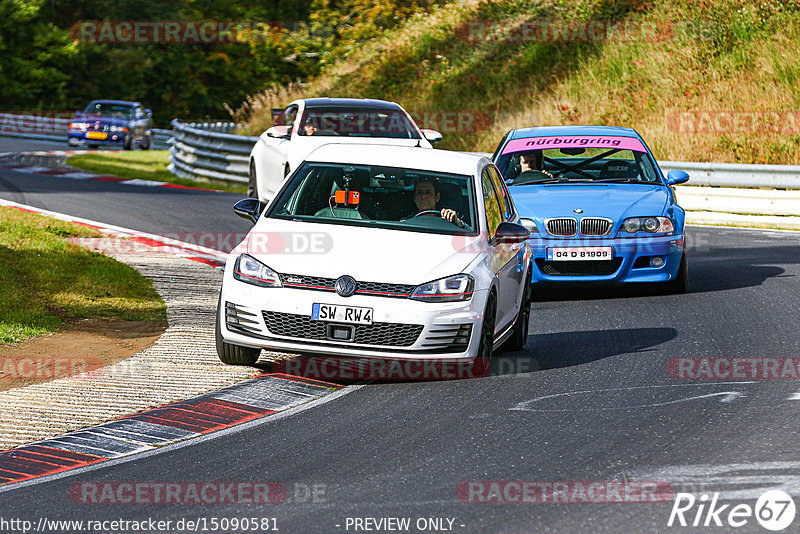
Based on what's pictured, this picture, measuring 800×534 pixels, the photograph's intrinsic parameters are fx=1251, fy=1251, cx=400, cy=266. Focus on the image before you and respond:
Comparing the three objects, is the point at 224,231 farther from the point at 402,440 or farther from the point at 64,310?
the point at 402,440

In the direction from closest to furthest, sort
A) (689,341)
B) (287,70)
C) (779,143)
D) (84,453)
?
(84,453)
(689,341)
(779,143)
(287,70)

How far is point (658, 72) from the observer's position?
109 feet

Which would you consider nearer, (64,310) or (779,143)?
(64,310)

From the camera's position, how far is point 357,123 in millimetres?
17922

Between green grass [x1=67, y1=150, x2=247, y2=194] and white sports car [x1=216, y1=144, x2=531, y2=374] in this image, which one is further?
green grass [x1=67, y1=150, x2=247, y2=194]

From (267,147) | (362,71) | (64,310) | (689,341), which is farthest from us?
(362,71)

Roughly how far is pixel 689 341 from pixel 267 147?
8.98m

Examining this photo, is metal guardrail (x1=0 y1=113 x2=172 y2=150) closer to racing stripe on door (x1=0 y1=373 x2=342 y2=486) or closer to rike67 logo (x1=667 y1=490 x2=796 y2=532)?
racing stripe on door (x1=0 y1=373 x2=342 y2=486)

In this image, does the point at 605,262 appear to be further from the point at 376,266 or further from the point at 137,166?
the point at 137,166

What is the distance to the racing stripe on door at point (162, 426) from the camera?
680cm

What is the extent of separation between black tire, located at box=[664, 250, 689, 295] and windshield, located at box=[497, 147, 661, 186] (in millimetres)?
1054

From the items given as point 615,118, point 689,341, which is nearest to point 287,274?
point 689,341

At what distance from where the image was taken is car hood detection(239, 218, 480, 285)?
28.1 ft

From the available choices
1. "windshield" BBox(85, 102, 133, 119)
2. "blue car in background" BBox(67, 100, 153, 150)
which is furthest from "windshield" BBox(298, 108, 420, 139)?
"windshield" BBox(85, 102, 133, 119)
